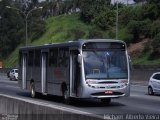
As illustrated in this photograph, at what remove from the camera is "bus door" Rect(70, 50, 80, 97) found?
76.2ft

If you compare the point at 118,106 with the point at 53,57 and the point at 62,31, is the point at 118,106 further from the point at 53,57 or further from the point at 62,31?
the point at 62,31

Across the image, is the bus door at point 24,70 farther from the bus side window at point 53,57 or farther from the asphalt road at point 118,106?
the bus side window at point 53,57

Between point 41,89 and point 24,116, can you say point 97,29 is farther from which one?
point 24,116

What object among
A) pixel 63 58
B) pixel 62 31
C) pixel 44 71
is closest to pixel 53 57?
pixel 44 71

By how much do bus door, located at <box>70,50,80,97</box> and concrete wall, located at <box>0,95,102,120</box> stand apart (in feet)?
16.4

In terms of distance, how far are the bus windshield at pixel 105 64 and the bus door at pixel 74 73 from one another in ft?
1.87

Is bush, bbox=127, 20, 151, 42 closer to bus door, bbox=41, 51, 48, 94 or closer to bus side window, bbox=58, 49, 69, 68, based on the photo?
bus door, bbox=41, 51, 48, 94

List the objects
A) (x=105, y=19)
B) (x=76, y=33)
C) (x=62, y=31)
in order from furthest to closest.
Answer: (x=62, y=31) → (x=76, y=33) → (x=105, y=19)

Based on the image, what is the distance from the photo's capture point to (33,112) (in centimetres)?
1405

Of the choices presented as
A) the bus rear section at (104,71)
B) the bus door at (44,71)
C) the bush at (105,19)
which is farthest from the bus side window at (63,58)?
the bush at (105,19)

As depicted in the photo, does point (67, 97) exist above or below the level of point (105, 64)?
below

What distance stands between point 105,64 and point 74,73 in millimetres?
1520

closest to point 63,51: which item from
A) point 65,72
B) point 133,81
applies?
point 65,72

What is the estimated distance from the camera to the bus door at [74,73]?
76.2 ft
